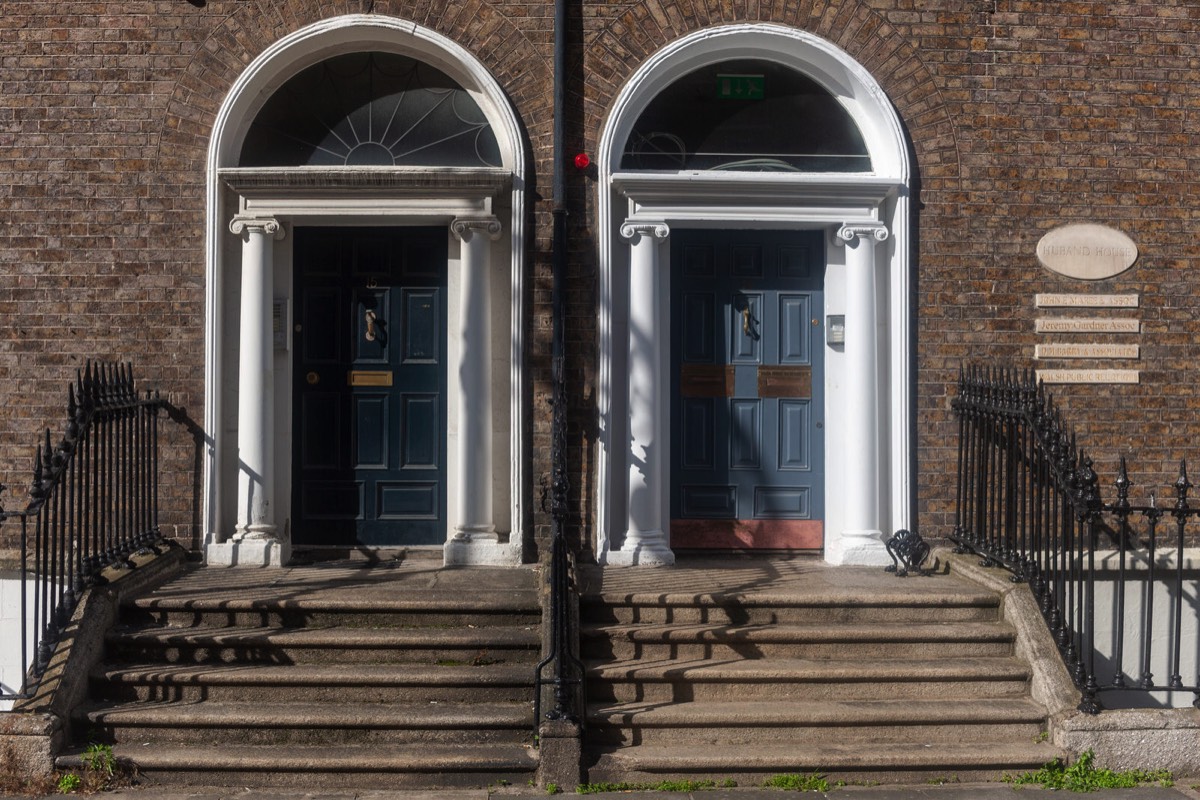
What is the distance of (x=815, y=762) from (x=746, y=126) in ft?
14.7

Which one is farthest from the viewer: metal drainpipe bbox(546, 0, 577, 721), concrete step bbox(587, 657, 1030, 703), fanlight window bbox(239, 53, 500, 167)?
fanlight window bbox(239, 53, 500, 167)

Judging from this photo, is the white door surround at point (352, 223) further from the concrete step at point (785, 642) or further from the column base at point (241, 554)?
the concrete step at point (785, 642)

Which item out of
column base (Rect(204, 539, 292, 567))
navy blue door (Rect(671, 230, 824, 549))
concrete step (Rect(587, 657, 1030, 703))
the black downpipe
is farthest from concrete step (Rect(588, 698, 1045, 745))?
column base (Rect(204, 539, 292, 567))

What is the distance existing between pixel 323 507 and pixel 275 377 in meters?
0.97

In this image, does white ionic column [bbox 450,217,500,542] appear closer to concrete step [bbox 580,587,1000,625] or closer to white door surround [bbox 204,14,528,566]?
white door surround [bbox 204,14,528,566]

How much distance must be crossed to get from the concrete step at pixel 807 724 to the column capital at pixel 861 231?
3.31 metres

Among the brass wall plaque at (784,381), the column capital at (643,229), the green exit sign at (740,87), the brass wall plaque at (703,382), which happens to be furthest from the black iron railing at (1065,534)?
the green exit sign at (740,87)

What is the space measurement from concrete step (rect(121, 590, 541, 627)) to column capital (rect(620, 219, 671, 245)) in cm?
270

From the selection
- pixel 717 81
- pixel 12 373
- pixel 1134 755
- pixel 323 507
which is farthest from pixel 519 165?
pixel 1134 755

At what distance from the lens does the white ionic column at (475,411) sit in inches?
298

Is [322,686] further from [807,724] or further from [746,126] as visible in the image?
[746,126]

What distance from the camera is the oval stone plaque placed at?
7746 millimetres

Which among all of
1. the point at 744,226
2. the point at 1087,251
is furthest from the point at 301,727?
the point at 1087,251

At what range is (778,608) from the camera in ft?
21.4
